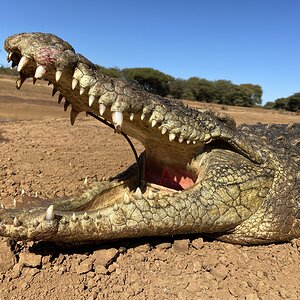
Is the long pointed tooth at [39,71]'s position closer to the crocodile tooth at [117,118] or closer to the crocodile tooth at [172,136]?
the crocodile tooth at [117,118]

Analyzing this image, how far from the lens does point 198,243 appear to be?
10.8ft

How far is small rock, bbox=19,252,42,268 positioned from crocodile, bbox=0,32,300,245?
1.13ft

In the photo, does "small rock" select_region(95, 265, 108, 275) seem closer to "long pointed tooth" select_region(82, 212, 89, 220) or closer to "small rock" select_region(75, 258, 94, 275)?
"small rock" select_region(75, 258, 94, 275)

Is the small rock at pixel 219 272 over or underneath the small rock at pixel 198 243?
underneath

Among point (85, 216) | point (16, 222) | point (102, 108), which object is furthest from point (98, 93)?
point (16, 222)

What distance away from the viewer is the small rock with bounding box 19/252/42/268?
281cm

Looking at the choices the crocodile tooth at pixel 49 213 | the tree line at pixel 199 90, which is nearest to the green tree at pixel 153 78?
the tree line at pixel 199 90

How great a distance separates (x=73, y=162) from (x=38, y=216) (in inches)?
135

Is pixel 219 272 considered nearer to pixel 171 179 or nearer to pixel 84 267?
pixel 84 267

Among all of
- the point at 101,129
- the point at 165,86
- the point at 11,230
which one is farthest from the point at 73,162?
the point at 165,86

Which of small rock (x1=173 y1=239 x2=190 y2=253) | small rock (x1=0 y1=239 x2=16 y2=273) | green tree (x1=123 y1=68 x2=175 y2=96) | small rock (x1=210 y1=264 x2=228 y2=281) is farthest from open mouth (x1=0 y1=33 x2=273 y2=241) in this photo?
green tree (x1=123 y1=68 x2=175 y2=96)

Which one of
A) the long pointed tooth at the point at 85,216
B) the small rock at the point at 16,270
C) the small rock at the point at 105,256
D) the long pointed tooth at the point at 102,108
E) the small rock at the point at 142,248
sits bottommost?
the small rock at the point at 16,270

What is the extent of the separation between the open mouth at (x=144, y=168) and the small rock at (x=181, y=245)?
0.62 ft

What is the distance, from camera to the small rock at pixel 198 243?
10.7 ft
